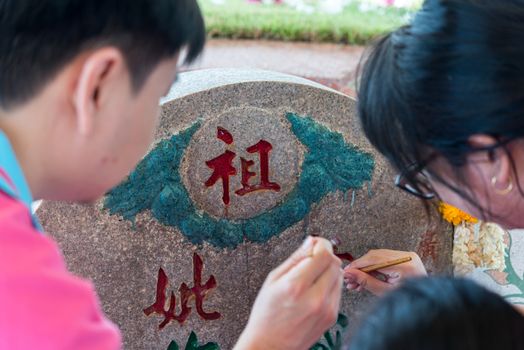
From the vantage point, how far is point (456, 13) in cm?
105

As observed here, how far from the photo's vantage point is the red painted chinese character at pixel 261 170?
1.59 meters

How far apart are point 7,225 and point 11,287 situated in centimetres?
6

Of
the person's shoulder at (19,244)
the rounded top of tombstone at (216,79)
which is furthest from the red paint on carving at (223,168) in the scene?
the person's shoulder at (19,244)

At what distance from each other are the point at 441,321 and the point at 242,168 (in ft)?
2.77

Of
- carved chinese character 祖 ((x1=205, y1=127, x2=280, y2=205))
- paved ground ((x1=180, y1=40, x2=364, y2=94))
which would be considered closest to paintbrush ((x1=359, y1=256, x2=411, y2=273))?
carved chinese character 祖 ((x1=205, y1=127, x2=280, y2=205))

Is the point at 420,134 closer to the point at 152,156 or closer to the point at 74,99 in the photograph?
the point at 74,99

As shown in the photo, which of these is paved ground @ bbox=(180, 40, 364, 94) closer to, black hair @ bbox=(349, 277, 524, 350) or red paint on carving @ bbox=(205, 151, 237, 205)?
red paint on carving @ bbox=(205, 151, 237, 205)

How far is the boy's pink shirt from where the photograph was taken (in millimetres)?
738

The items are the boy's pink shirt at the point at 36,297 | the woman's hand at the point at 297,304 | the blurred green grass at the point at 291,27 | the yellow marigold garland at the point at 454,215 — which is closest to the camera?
the boy's pink shirt at the point at 36,297

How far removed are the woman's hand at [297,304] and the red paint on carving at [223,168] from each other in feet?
1.37

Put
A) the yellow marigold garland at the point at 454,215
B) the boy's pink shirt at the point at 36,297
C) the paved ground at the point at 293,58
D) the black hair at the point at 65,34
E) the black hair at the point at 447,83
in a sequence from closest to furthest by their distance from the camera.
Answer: the boy's pink shirt at the point at 36,297 < the black hair at the point at 65,34 < the black hair at the point at 447,83 < the yellow marigold garland at the point at 454,215 < the paved ground at the point at 293,58

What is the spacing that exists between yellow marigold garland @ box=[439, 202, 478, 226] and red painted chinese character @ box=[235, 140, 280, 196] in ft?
1.39

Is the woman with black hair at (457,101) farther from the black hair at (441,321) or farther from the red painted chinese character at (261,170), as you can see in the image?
the red painted chinese character at (261,170)

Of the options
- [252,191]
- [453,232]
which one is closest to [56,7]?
[252,191]
